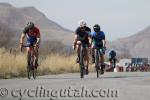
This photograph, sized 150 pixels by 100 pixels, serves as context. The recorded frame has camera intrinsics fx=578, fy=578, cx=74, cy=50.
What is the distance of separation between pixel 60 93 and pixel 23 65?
12.8 m

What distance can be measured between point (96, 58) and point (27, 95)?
8545 mm

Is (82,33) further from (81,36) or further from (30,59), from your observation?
(30,59)

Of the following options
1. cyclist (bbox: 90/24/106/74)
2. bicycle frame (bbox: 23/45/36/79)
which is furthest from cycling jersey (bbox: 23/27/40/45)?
cyclist (bbox: 90/24/106/74)

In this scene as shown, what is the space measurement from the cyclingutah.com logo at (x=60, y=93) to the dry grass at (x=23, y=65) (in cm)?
921

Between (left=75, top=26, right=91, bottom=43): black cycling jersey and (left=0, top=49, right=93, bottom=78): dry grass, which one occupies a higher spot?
(left=75, top=26, right=91, bottom=43): black cycling jersey

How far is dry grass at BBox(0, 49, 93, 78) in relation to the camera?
2375cm

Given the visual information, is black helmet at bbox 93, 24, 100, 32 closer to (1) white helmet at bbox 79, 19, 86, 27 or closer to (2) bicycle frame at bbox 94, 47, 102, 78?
(2) bicycle frame at bbox 94, 47, 102, 78

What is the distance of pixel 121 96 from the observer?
11.9 m

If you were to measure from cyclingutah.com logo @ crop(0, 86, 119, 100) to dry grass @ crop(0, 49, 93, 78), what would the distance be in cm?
921

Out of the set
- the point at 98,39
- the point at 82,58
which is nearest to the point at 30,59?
the point at 82,58

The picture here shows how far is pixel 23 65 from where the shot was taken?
25219 millimetres

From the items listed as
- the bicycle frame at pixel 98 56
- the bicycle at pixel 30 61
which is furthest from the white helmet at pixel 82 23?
the bicycle at pixel 30 61

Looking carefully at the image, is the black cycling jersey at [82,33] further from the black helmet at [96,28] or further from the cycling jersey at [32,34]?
the cycling jersey at [32,34]

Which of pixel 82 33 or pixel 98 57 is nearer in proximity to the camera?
pixel 82 33
